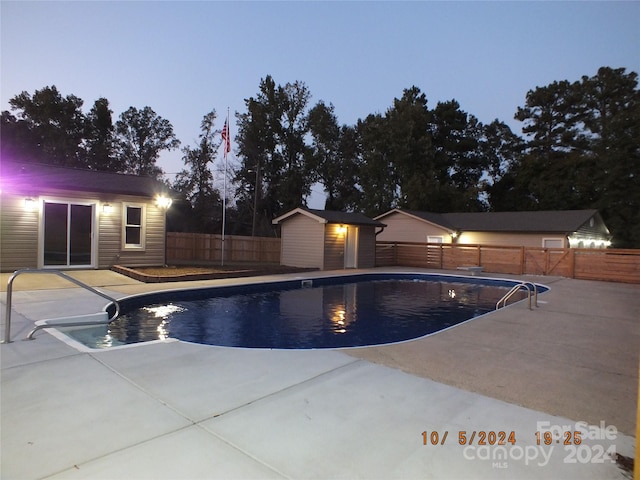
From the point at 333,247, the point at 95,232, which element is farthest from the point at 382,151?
the point at 95,232

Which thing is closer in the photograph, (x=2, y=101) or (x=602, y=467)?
(x=602, y=467)

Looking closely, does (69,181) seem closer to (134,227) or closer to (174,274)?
(134,227)

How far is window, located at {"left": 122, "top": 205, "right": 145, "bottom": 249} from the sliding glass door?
1074 mm

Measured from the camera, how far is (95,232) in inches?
487

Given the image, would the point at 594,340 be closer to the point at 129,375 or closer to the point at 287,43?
the point at 129,375

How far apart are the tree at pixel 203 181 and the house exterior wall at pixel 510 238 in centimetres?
1698

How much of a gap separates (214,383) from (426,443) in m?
1.98

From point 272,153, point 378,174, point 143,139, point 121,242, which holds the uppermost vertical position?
point 143,139

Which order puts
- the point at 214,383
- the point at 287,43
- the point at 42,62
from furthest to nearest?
the point at 287,43
the point at 42,62
the point at 214,383

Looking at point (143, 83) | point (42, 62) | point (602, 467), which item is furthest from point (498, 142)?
point (602, 467)

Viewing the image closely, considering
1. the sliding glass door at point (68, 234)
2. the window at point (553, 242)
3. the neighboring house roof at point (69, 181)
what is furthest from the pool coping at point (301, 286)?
the window at point (553, 242)

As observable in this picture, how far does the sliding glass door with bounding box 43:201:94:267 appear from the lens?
11836mm

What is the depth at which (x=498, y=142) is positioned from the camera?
37.0 m

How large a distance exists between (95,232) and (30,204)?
182 centimetres
